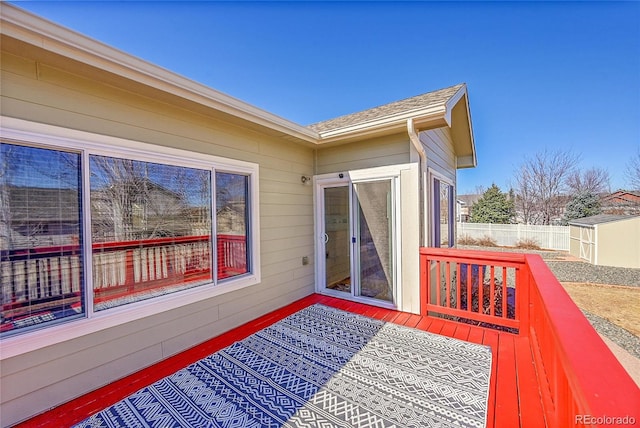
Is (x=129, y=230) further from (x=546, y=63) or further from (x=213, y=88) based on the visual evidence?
(x=546, y=63)

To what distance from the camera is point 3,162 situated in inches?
75.5

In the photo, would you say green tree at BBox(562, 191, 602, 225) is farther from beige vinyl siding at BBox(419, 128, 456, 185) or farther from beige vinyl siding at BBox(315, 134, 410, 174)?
beige vinyl siding at BBox(315, 134, 410, 174)

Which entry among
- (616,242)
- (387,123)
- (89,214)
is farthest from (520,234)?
(89,214)

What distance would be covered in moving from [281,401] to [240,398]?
35cm

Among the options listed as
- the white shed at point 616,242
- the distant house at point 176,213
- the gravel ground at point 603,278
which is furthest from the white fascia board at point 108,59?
the white shed at point 616,242

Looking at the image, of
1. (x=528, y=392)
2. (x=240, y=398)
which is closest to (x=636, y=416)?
(x=528, y=392)

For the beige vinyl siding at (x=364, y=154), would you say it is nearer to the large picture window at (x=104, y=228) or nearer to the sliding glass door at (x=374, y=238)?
the sliding glass door at (x=374, y=238)

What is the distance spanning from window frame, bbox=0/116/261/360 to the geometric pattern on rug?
67 cm

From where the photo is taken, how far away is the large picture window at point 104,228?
2.00 metres

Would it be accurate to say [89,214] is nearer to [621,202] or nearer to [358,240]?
[358,240]

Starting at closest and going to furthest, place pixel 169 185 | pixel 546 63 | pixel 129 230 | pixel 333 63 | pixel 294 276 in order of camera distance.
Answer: pixel 129 230, pixel 169 185, pixel 294 276, pixel 333 63, pixel 546 63

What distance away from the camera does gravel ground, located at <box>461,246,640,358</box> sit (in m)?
4.27

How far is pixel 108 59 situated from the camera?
6.72 feet

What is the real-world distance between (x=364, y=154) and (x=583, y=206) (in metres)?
19.1
